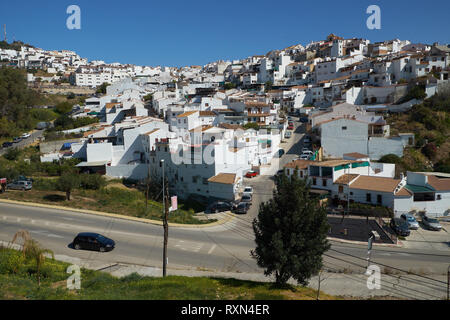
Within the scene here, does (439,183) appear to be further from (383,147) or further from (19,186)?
(19,186)

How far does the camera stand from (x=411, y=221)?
2311 centimetres

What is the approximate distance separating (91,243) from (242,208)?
39.2 ft

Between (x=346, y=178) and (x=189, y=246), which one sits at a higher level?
(x=346, y=178)

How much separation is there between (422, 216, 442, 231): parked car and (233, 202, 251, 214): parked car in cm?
1331

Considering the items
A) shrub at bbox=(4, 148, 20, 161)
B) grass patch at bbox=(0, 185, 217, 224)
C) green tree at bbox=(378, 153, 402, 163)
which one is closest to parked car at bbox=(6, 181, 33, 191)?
grass patch at bbox=(0, 185, 217, 224)

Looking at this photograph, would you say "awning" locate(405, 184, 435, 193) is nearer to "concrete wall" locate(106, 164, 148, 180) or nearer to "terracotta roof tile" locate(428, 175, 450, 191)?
"terracotta roof tile" locate(428, 175, 450, 191)

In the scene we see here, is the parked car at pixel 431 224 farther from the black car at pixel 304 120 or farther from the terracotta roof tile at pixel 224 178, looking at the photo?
the black car at pixel 304 120

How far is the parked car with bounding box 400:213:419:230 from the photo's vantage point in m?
22.7

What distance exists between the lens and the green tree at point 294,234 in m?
10.7

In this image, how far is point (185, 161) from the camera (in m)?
32.1

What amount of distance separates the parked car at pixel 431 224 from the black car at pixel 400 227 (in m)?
1.98

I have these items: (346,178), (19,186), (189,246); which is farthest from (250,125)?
(189,246)

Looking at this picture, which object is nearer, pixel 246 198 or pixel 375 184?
pixel 375 184
